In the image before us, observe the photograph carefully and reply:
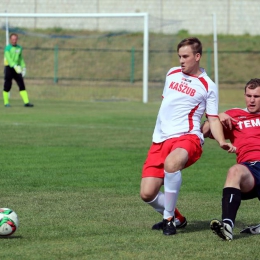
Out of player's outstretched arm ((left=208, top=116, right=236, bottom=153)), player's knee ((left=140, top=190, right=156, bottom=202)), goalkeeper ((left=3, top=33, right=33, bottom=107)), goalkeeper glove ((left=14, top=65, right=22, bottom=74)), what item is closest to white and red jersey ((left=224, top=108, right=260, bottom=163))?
player's outstretched arm ((left=208, top=116, right=236, bottom=153))

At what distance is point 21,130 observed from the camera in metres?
16.7

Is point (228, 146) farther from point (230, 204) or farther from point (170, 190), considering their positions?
point (170, 190)

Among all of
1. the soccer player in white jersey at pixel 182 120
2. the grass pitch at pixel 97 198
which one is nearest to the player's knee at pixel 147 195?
the soccer player in white jersey at pixel 182 120

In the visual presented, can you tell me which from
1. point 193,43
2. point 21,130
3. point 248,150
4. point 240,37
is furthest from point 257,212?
point 240,37

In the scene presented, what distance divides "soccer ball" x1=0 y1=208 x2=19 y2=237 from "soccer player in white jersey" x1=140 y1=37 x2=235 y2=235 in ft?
4.05

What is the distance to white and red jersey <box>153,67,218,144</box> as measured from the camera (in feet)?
23.9

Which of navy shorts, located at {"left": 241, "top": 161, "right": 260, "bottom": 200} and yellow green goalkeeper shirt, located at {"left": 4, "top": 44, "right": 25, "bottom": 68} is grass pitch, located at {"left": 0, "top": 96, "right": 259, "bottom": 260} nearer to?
navy shorts, located at {"left": 241, "top": 161, "right": 260, "bottom": 200}

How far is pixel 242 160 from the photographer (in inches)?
279

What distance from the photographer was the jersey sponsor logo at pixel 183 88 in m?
7.29

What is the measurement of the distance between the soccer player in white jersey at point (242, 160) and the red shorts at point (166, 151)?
0.29 meters

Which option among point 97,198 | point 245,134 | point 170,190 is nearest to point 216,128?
point 245,134

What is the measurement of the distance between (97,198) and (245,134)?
8.06 ft

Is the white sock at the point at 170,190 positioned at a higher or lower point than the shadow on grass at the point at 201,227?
higher

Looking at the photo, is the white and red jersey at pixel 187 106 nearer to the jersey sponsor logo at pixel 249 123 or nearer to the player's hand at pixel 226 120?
the player's hand at pixel 226 120
